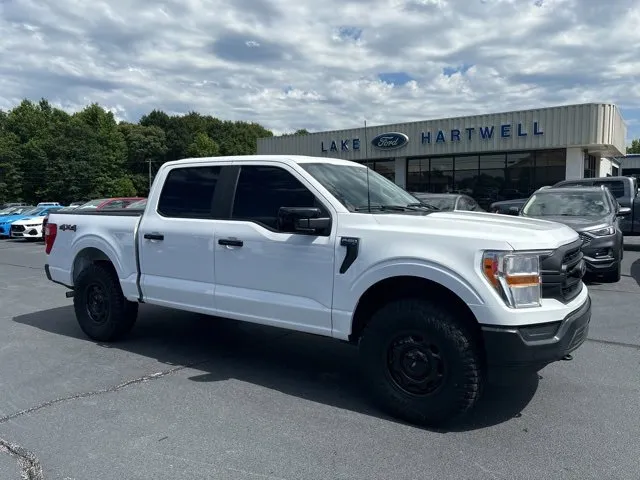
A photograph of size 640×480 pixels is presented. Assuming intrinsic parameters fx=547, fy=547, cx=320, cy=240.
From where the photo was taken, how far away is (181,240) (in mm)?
5285

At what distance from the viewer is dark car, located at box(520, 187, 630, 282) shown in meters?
9.23

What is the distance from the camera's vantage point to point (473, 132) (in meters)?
25.0

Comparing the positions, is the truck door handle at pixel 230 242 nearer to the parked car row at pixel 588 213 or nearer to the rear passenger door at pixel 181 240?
the rear passenger door at pixel 181 240

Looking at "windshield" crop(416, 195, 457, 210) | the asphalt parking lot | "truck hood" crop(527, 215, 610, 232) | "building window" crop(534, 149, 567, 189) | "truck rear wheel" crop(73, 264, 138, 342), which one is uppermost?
"building window" crop(534, 149, 567, 189)

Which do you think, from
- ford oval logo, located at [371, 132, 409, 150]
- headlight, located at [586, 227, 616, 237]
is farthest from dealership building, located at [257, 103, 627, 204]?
headlight, located at [586, 227, 616, 237]

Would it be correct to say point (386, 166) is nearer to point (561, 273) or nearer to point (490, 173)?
point (490, 173)

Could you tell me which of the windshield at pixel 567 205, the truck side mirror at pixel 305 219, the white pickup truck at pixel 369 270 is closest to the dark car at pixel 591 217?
the windshield at pixel 567 205

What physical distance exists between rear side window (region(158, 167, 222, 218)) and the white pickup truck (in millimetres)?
16

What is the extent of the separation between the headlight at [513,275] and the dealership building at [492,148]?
17.7 meters

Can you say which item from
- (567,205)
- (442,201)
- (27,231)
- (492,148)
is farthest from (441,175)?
(27,231)

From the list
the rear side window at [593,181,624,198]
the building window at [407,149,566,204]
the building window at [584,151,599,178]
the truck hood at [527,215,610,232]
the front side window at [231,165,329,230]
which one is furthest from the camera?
the building window at [584,151,599,178]

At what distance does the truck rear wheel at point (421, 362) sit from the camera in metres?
3.74

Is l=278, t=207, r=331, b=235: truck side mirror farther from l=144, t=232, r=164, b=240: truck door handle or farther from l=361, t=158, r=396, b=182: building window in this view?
l=361, t=158, r=396, b=182: building window

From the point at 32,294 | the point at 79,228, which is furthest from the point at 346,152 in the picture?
the point at 79,228
